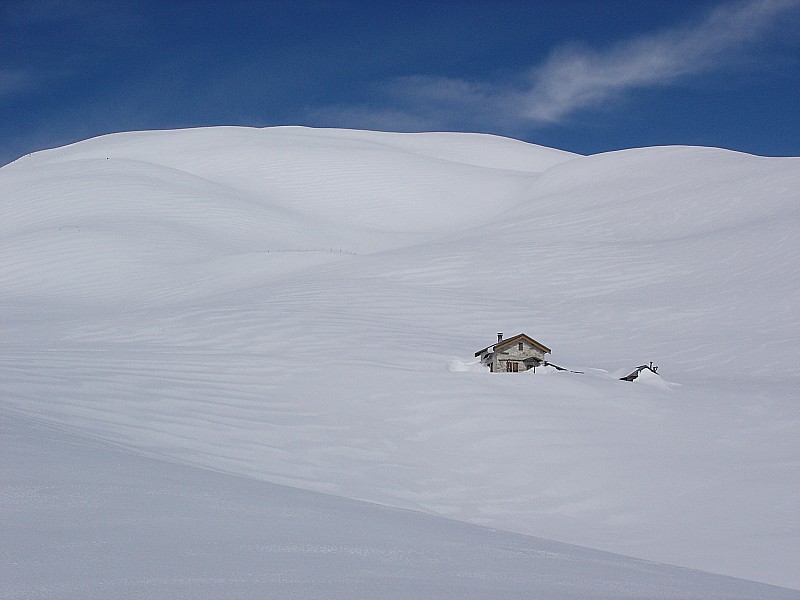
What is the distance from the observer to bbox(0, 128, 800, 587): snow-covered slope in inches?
298

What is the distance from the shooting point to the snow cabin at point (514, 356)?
1274 centimetres

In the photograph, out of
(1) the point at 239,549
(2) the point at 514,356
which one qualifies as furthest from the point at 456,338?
(1) the point at 239,549

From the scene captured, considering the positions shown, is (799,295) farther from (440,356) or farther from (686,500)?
(686,500)

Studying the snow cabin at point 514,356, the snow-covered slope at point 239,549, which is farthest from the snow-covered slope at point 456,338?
the snow-covered slope at point 239,549

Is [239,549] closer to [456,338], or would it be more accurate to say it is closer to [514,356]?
[514,356]

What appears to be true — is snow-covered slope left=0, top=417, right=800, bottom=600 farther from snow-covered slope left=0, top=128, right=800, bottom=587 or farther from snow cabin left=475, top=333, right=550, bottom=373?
snow cabin left=475, top=333, right=550, bottom=373

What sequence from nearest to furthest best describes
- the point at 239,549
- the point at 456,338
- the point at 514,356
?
the point at 239,549 → the point at 514,356 → the point at 456,338

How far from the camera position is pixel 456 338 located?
16.0 metres

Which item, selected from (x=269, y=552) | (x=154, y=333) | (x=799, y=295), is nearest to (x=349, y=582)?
(x=269, y=552)

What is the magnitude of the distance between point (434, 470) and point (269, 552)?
4.67 meters

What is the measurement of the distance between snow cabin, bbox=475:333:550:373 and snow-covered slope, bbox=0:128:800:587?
0.38 meters

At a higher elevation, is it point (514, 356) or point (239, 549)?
point (514, 356)

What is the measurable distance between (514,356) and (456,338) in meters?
3.23

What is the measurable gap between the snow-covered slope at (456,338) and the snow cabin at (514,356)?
378 mm
